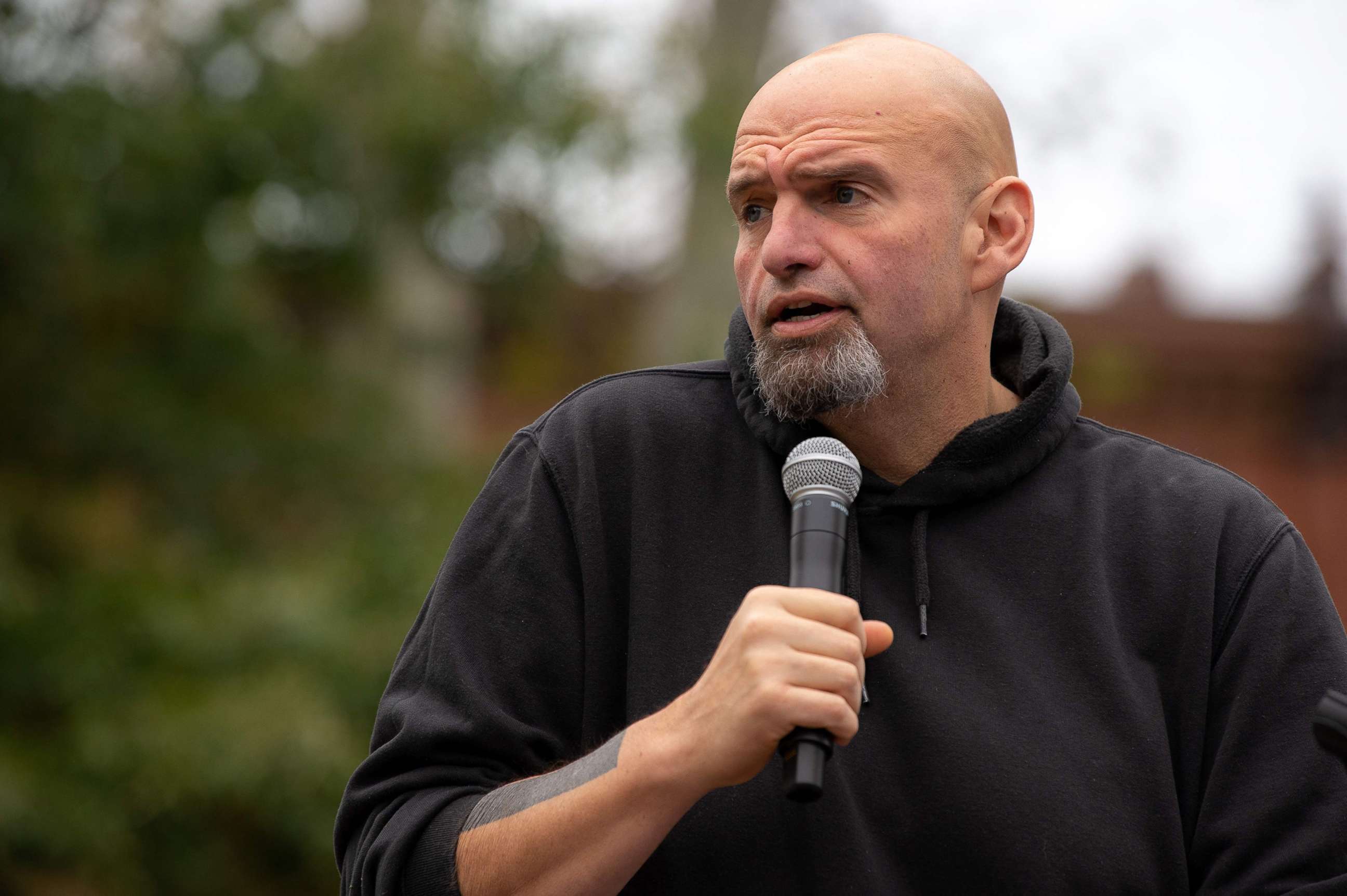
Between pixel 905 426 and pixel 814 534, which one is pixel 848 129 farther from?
pixel 814 534

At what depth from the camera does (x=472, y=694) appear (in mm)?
1642

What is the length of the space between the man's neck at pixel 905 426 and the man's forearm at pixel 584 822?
25.8 inches

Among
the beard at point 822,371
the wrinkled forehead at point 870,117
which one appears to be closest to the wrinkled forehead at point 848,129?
the wrinkled forehead at point 870,117

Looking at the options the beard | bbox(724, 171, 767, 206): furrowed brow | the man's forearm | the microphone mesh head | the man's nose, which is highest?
bbox(724, 171, 767, 206): furrowed brow

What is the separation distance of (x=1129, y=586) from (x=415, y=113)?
5274 millimetres

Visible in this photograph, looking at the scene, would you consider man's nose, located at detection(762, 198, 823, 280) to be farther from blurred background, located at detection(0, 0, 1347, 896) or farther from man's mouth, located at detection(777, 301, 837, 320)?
blurred background, located at detection(0, 0, 1347, 896)

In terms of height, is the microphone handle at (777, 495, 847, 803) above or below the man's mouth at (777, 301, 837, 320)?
below

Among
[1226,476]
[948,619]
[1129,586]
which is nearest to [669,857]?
[948,619]

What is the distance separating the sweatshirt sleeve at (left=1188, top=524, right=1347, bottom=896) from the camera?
1.64 meters

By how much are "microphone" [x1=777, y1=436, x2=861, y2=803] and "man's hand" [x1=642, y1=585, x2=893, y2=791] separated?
1.1 inches

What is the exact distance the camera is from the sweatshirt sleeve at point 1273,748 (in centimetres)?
164

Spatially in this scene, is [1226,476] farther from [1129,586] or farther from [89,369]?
[89,369]

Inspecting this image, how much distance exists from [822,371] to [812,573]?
46cm

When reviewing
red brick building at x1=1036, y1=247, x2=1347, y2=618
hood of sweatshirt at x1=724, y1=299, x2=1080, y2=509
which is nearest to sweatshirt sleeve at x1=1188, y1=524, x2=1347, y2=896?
hood of sweatshirt at x1=724, y1=299, x2=1080, y2=509
